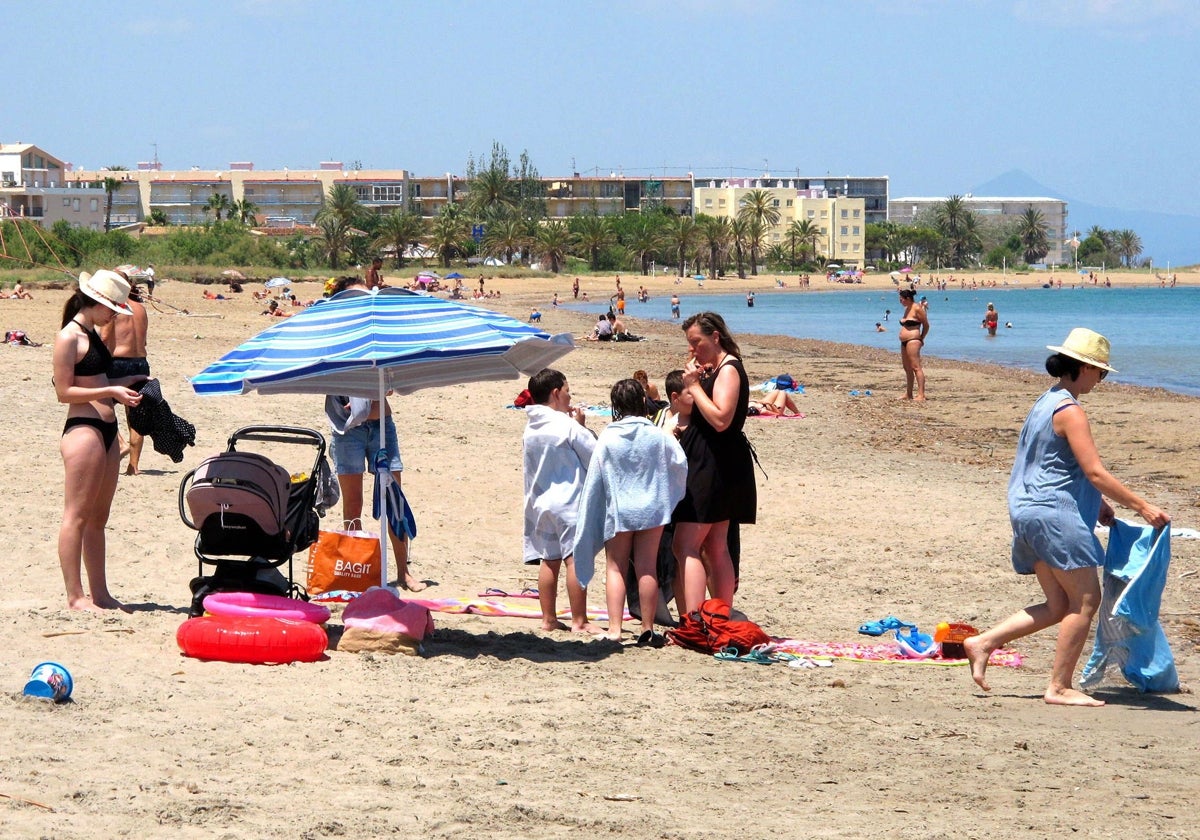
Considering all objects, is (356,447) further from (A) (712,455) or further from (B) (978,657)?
(B) (978,657)

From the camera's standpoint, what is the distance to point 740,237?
12138 cm

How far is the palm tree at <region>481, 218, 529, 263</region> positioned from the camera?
356 ft

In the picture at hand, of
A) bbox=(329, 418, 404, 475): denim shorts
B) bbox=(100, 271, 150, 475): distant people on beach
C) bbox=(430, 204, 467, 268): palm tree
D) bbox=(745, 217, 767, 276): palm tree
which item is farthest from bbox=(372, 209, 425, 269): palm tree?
bbox=(329, 418, 404, 475): denim shorts

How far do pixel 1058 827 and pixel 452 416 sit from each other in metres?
12.4

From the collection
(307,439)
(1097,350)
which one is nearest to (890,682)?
(1097,350)

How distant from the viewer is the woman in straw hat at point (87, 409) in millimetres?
6762

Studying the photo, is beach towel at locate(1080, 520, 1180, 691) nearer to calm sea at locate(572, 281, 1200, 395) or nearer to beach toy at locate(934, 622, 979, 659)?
beach toy at locate(934, 622, 979, 659)

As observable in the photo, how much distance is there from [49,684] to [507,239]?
104 metres

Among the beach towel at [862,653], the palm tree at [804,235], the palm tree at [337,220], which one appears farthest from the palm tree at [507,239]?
the beach towel at [862,653]

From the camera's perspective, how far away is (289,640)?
255 inches

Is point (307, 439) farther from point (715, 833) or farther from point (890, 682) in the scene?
point (715, 833)

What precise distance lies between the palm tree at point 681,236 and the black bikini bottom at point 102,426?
111 metres

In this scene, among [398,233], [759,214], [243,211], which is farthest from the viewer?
[759,214]

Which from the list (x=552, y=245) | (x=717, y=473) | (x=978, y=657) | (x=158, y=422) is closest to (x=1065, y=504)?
(x=978, y=657)
